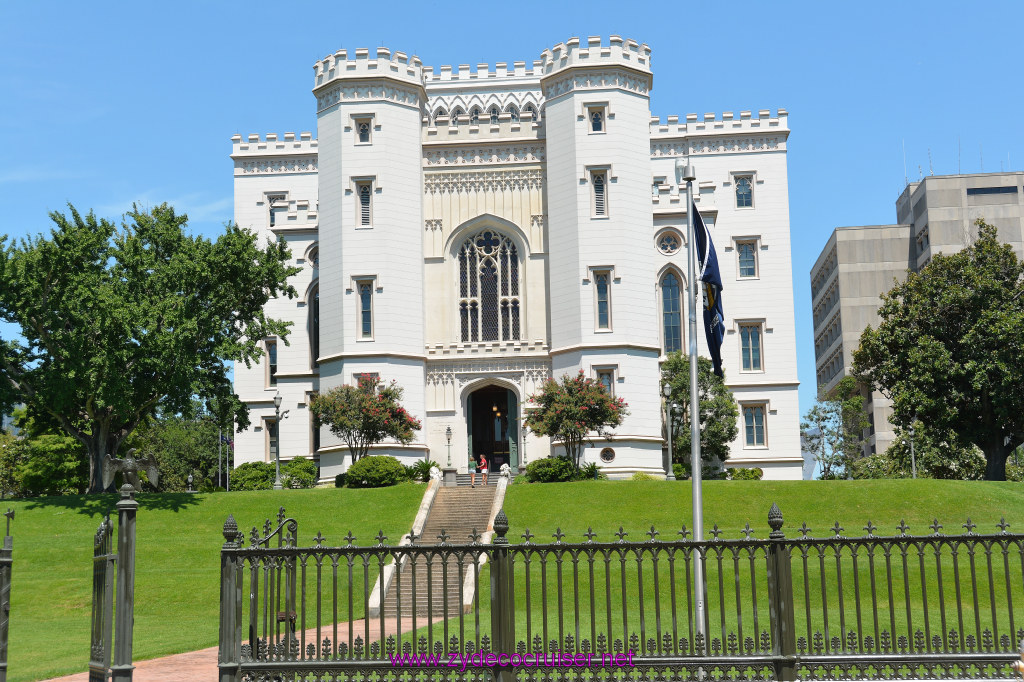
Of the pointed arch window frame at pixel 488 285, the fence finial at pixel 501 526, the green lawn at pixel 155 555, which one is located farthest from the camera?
the pointed arch window frame at pixel 488 285

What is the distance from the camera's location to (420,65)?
4897 centimetres

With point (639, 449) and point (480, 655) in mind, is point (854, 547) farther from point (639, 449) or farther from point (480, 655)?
point (639, 449)

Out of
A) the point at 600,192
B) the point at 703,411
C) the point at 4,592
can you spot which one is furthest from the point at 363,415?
the point at 4,592

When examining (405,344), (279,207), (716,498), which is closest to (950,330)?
(716,498)

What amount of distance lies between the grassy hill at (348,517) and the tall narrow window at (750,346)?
A: 54.7ft

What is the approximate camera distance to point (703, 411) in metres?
48.8

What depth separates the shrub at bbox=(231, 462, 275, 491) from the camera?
160ft

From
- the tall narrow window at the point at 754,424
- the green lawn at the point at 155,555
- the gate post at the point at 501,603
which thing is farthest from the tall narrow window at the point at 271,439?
the gate post at the point at 501,603

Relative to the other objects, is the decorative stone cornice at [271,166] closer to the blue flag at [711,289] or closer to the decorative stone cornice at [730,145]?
the decorative stone cornice at [730,145]

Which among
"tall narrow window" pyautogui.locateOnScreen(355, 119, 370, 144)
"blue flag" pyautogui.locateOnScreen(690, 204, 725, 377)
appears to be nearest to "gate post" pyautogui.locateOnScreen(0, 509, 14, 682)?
"blue flag" pyautogui.locateOnScreen(690, 204, 725, 377)

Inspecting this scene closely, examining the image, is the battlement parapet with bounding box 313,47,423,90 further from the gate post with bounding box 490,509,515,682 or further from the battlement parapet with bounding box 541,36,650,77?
the gate post with bounding box 490,509,515,682

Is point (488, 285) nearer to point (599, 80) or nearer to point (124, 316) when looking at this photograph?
point (599, 80)

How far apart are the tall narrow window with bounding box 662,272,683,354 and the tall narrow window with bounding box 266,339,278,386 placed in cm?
1918

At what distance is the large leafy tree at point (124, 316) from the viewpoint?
120ft
